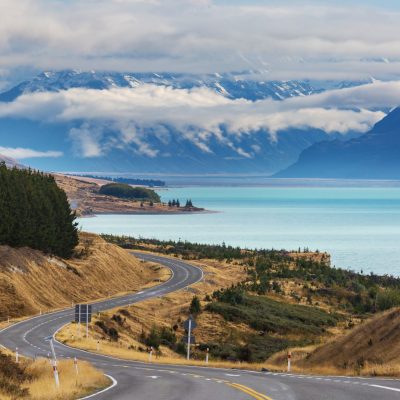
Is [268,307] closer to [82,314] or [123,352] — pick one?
[82,314]

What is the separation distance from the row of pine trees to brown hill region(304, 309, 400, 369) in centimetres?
5149

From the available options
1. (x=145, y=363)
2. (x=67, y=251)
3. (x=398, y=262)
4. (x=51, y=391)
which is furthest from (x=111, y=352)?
(x=398, y=262)

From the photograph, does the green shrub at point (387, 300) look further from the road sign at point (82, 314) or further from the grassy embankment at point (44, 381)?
the grassy embankment at point (44, 381)

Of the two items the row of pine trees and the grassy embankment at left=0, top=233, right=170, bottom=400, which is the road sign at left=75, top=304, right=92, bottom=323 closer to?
the grassy embankment at left=0, top=233, right=170, bottom=400

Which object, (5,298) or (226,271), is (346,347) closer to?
(5,298)

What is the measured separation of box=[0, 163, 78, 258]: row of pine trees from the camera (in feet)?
332

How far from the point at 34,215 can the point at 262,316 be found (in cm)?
2907

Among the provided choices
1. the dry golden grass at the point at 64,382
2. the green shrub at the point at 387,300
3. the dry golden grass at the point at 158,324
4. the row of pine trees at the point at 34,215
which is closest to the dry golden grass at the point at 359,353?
the dry golden grass at the point at 158,324

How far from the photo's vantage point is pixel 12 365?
36.2m

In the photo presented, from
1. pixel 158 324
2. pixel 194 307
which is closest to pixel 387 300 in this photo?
pixel 194 307

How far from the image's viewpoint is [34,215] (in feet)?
351

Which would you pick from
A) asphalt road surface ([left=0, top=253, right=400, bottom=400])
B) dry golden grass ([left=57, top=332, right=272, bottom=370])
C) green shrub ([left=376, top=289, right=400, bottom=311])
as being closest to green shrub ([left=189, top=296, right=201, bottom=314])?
dry golden grass ([left=57, top=332, right=272, bottom=370])

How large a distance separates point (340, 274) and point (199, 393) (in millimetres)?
111517

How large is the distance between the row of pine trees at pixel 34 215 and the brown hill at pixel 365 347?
51.5 metres
